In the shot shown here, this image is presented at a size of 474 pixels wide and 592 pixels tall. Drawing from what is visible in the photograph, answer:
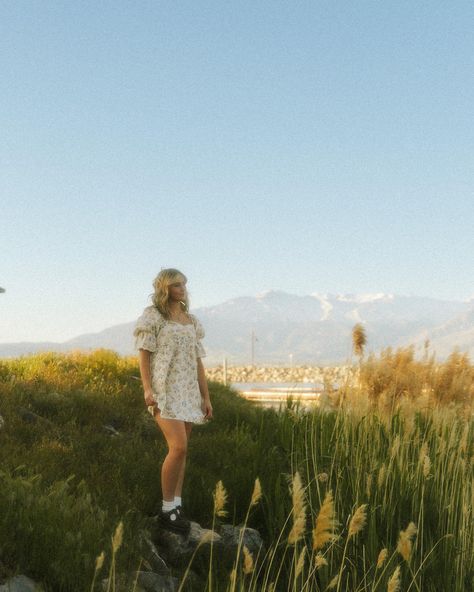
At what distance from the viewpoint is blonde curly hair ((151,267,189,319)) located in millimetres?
5352

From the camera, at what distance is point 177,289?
5.39m

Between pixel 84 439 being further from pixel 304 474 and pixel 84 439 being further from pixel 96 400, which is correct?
pixel 304 474

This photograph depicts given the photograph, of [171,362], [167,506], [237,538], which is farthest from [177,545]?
[171,362]

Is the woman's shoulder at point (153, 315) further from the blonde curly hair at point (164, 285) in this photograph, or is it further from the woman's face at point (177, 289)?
the woman's face at point (177, 289)

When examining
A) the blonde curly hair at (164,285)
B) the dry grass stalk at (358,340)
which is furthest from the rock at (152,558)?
the dry grass stalk at (358,340)

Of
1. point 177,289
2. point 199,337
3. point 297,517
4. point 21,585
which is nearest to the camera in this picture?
point 297,517

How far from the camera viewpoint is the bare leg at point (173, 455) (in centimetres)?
495

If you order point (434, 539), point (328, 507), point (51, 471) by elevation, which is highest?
point (328, 507)

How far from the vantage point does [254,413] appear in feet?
32.2

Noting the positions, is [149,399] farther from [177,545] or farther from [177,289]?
[177,545]

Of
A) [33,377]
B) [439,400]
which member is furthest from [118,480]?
[439,400]

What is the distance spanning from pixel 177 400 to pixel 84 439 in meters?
2.15

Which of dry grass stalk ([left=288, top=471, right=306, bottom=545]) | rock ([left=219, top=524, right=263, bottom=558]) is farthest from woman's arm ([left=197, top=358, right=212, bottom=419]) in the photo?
dry grass stalk ([left=288, top=471, right=306, bottom=545])

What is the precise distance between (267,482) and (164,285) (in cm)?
204
